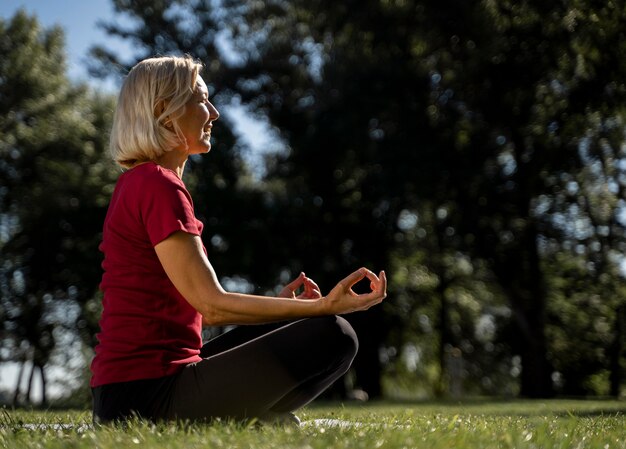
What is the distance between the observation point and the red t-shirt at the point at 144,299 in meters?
3.65

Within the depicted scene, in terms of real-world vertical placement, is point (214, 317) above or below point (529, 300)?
above

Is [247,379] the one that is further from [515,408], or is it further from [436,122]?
[436,122]

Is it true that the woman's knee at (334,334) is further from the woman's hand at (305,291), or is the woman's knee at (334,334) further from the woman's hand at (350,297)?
the woman's hand at (305,291)

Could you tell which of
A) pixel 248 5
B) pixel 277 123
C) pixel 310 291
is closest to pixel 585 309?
pixel 277 123

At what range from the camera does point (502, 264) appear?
76.3ft

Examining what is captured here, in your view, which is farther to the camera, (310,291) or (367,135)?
(367,135)

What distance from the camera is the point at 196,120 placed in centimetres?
397

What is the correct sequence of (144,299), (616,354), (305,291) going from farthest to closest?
1. (616,354)
2. (305,291)
3. (144,299)

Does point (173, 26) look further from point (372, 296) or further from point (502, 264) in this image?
point (372, 296)

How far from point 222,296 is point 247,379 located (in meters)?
0.36

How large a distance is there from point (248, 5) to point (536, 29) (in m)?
16.4

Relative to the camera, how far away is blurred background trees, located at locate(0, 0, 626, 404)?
71.3 feet

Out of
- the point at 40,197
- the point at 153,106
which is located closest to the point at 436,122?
the point at 40,197

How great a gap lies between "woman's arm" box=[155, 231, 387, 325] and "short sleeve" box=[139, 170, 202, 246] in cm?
4
